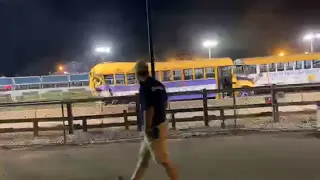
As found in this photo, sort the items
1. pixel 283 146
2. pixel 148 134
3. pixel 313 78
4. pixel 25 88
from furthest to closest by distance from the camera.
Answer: pixel 25 88 → pixel 313 78 → pixel 283 146 → pixel 148 134

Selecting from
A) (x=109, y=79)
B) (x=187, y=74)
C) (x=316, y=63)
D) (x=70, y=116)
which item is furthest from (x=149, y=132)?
(x=316, y=63)

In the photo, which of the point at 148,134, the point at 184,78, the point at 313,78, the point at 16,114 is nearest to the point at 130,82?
the point at 184,78

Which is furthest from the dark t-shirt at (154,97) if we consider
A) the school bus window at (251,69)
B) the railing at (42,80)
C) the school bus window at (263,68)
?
the railing at (42,80)

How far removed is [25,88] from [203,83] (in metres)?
19.5

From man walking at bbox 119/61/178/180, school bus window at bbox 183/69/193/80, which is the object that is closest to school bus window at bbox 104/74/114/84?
school bus window at bbox 183/69/193/80

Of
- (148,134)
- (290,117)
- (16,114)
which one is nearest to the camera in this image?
(148,134)

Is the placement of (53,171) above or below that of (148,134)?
below

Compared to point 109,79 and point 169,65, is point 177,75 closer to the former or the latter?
point 169,65

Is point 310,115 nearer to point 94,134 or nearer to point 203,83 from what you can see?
point 94,134

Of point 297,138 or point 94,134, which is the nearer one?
point 297,138

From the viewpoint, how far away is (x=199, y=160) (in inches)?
283

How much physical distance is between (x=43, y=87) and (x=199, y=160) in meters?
33.4

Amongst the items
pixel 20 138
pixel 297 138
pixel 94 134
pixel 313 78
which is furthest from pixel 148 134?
pixel 313 78

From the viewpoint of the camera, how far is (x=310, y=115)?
1240cm
